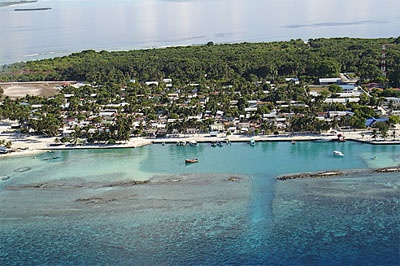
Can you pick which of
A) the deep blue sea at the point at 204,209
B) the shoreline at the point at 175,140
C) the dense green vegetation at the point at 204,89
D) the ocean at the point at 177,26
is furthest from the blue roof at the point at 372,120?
the ocean at the point at 177,26

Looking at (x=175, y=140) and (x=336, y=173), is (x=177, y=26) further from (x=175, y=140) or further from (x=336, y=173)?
(x=336, y=173)

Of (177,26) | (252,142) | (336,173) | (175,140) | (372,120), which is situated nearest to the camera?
(336,173)

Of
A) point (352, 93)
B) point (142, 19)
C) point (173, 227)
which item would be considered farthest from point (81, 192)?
point (142, 19)

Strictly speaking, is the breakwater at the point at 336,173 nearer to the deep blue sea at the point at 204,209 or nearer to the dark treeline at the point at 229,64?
the deep blue sea at the point at 204,209

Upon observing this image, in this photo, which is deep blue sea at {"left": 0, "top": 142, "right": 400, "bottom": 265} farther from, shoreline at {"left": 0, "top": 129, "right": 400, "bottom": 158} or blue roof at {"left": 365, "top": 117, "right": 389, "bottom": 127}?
blue roof at {"left": 365, "top": 117, "right": 389, "bottom": 127}

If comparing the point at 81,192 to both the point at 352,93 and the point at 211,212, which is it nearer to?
the point at 211,212

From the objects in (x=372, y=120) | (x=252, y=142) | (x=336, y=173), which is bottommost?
(x=336, y=173)

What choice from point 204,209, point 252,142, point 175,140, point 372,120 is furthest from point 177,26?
point 204,209
